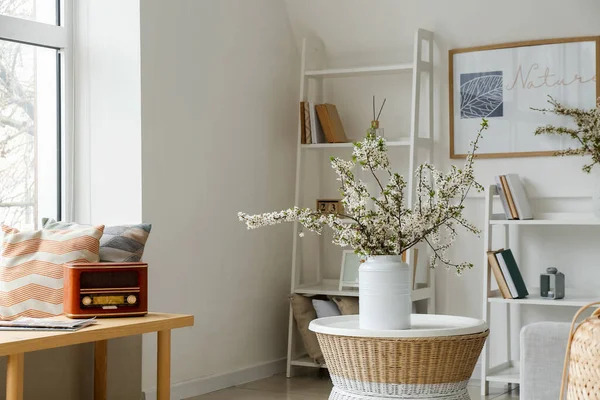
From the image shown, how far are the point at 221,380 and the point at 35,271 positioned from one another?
1.44 metres

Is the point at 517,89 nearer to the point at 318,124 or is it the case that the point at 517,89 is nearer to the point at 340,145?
the point at 340,145

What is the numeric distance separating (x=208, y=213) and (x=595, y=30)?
206 centimetres

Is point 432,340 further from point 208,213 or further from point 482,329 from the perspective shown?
point 208,213

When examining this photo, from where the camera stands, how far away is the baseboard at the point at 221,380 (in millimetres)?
3969

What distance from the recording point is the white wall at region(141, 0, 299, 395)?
3891 mm

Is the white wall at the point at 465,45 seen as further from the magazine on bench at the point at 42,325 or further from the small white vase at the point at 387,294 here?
Answer: the magazine on bench at the point at 42,325

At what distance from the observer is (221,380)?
4.27 m

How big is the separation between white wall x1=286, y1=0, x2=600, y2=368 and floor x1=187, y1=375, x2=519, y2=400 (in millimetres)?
478

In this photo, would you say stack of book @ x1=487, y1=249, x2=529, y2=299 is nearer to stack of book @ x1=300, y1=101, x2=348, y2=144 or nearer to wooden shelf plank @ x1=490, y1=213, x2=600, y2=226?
wooden shelf plank @ x1=490, y1=213, x2=600, y2=226

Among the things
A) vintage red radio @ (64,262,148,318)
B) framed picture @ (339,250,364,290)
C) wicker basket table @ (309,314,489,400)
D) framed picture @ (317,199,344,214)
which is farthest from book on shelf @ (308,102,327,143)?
wicker basket table @ (309,314,489,400)

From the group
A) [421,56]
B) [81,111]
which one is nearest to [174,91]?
[81,111]

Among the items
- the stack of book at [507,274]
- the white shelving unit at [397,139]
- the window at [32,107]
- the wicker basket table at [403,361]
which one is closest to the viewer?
the wicker basket table at [403,361]

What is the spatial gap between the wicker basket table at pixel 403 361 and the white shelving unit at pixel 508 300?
1798 mm

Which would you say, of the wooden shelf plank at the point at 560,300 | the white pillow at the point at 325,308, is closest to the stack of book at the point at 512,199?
the wooden shelf plank at the point at 560,300
